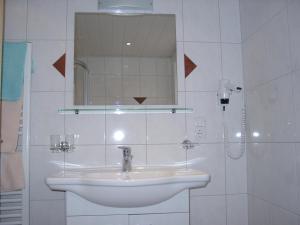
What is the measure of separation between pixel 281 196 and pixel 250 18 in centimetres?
109

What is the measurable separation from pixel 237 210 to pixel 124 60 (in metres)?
1.24

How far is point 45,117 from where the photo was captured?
63.4 inches

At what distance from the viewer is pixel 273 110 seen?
1389mm

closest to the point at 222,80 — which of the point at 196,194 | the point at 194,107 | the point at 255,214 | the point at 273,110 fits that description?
the point at 194,107

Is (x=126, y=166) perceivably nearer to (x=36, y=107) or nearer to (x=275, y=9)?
(x=36, y=107)

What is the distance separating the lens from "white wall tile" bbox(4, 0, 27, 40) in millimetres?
1637

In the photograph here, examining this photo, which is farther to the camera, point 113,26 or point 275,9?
point 113,26

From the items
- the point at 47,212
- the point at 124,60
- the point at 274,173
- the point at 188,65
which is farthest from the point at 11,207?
the point at 274,173

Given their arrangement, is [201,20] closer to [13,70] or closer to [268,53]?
[268,53]

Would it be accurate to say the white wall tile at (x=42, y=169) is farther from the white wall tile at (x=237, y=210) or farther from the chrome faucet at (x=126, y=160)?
the white wall tile at (x=237, y=210)

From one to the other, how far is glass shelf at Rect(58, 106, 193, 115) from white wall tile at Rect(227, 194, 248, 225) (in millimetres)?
648

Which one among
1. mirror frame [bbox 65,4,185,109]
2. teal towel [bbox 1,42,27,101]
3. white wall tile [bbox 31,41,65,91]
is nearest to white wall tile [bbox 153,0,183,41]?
mirror frame [bbox 65,4,185,109]

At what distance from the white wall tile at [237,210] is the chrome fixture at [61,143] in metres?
1.07

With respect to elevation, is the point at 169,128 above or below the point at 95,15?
below
